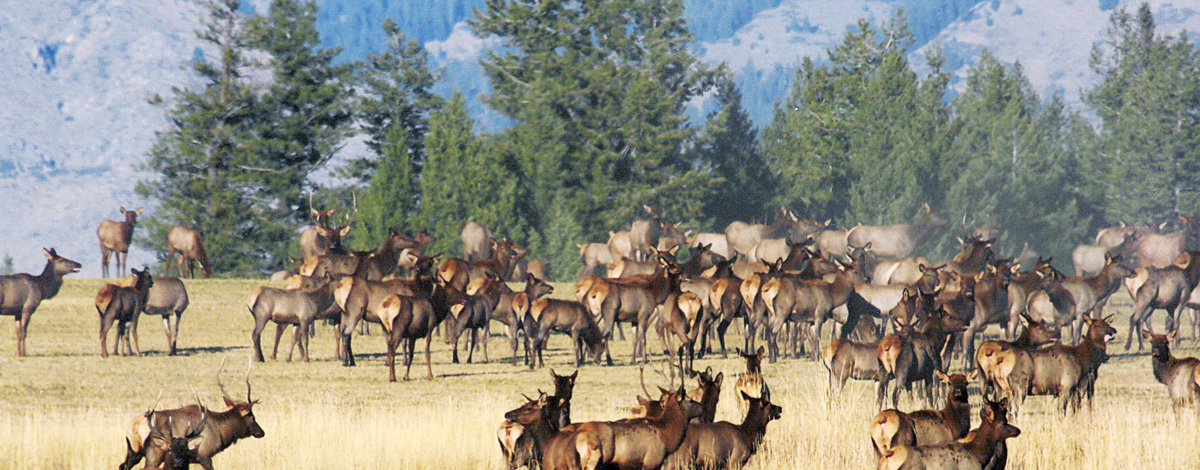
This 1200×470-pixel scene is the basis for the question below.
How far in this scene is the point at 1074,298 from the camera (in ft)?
83.6

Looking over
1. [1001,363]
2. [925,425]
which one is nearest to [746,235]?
[1001,363]

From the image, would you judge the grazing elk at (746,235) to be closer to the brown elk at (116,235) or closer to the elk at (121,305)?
the brown elk at (116,235)

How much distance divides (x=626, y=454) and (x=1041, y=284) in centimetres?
1639

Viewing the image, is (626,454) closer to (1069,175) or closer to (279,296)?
(279,296)

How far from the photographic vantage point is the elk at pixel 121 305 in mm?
23078

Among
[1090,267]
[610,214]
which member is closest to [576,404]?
[1090,267]

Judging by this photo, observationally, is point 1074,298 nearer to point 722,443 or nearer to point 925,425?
point 925,425

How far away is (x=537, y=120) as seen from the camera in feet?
207

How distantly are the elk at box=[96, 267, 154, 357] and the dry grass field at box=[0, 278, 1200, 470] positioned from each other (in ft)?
1.47

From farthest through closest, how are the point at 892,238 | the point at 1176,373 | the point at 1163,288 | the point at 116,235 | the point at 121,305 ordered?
the point at 892,238
the point at 116,235
the point at 1163,288
the point at 121,305
the point at 1176,373

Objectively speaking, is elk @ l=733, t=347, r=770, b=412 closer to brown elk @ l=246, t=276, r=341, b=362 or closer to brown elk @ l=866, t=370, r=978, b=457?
brown elk @ l=866, t=370, r=978, b=457

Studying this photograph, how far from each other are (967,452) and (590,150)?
5449 cm

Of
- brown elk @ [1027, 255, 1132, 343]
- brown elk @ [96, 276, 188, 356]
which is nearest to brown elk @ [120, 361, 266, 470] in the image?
brown elk @ [96, 276, 188, 356]

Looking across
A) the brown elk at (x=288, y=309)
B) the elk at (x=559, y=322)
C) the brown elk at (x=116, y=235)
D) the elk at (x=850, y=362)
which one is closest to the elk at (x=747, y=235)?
the brown elk at (x=116, y=235)
